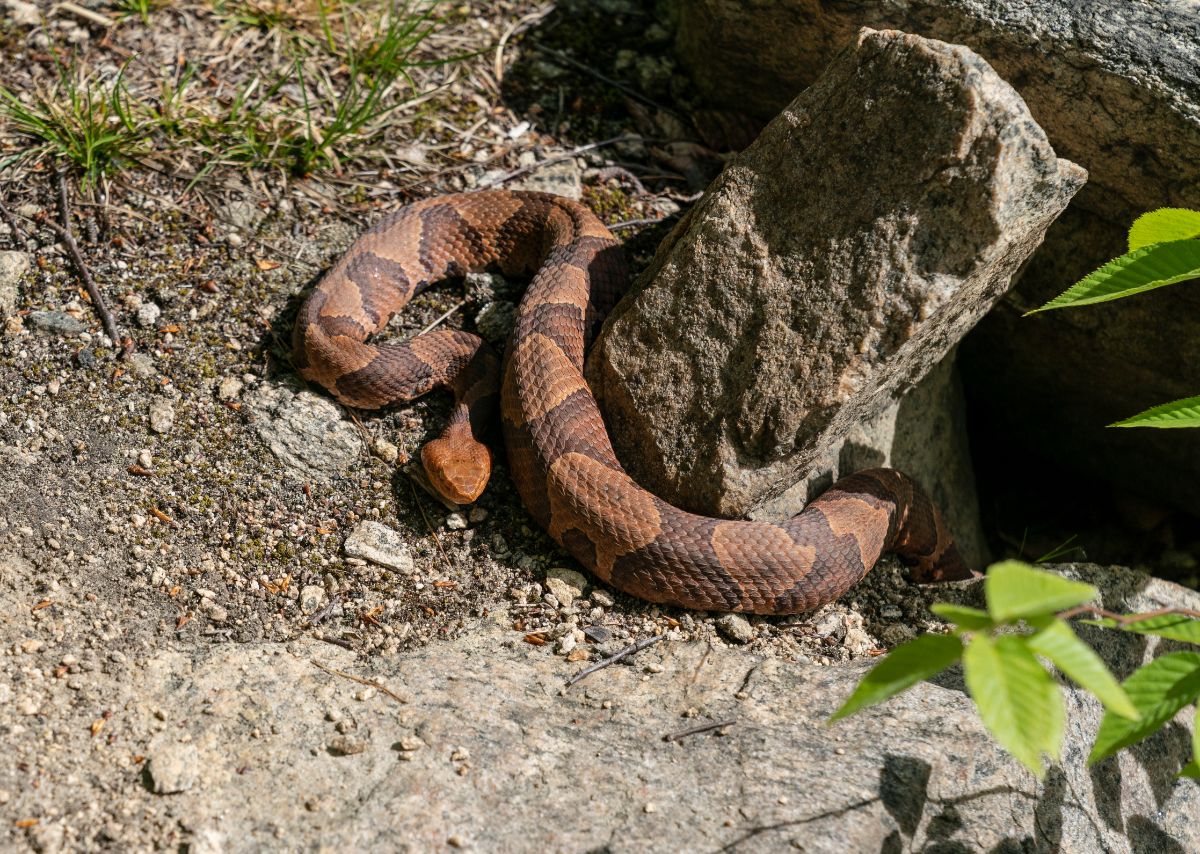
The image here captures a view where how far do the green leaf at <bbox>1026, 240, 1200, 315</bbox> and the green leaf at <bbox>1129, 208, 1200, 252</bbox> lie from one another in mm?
28

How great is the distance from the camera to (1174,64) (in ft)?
10.0

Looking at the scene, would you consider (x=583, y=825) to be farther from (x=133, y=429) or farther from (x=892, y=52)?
(x=892, y=52)

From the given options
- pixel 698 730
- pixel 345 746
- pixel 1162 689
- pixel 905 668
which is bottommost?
pixel 345 746

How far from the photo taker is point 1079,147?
10.9ft

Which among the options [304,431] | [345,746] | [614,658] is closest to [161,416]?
[304,431]

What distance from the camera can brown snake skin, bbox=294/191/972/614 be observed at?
3.09m

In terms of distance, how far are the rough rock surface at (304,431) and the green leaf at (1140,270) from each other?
90.3 inches

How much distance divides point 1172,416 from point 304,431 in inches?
104

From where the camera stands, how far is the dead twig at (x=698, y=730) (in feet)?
8.59

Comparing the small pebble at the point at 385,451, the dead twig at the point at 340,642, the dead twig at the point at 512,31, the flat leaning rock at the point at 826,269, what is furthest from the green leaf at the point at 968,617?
the dead twig at the point at 512,31

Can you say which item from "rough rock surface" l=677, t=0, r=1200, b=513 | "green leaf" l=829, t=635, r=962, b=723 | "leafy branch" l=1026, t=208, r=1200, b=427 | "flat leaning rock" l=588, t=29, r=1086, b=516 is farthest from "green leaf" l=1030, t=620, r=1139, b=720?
"rough rock surface" l=677, t=0, r=1200, b=513

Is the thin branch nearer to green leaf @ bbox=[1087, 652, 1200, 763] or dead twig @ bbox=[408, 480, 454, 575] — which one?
dead twig @ bbox=[408, 480, 454, 575]

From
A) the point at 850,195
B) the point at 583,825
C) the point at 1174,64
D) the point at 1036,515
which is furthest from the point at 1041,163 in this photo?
the point at 1036,515

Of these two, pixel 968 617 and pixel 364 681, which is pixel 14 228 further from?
pixel 968 617
